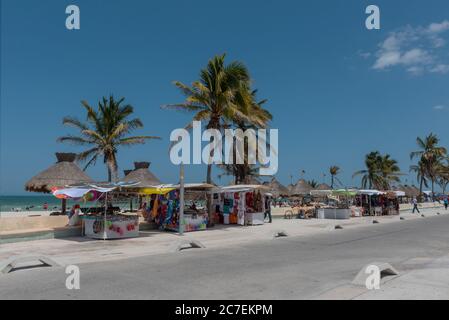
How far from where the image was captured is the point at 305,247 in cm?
1474

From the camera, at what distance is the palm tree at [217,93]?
906 inches

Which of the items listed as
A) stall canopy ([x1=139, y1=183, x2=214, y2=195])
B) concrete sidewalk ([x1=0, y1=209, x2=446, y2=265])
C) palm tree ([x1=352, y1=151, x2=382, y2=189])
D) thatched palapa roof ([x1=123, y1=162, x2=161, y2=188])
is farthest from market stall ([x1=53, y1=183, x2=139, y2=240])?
palm tree ([x1=352, y1=151, x2=382, y2=189])

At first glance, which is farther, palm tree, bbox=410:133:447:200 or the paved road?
palm tree, bbox=410:133:447:200

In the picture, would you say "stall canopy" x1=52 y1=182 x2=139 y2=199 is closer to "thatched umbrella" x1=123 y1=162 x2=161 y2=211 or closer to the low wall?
the low wall

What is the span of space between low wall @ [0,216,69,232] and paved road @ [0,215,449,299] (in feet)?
33.9

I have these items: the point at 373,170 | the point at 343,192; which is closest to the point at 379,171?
the point at 373,170

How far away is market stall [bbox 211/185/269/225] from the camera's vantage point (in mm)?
25094

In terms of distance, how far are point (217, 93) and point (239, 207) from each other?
7338 millimetres

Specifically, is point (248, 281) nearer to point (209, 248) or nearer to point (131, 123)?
point (209, 248)

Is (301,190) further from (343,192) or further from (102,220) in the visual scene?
(102,220)
